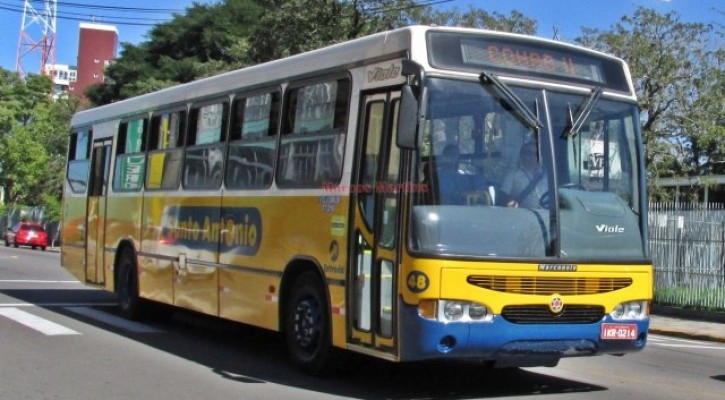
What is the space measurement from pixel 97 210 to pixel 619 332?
9.51 m

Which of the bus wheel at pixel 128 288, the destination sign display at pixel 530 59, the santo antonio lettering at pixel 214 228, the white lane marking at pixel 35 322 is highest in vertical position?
the destination sign display at pixel 530 59

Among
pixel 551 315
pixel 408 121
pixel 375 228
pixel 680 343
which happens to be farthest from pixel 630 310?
pixel 680 343

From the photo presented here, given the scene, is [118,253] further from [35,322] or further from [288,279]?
[288,279]

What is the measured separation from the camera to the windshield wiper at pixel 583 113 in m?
7.74

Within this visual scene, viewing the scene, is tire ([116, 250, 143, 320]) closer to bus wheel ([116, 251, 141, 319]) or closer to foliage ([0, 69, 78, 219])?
bus wheel ([116, 251, 141, 319])

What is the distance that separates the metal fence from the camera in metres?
17.8

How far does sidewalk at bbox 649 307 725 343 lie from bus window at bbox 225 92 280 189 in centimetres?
937

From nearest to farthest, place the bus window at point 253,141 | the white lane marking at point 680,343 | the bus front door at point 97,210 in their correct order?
1. the bus window at point 253,141
2. the white lane marking at point 680,343
3. the bus front door at point 97,210

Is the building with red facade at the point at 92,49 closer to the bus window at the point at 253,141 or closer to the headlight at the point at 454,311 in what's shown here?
the bus window at the point at 253,141

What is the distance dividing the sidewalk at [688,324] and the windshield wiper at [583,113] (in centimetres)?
881

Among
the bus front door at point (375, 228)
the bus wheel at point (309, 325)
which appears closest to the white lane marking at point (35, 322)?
the bus wheel at point (309, 325)

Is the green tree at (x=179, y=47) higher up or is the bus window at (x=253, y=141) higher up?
the green tree at (x=179, y=47)

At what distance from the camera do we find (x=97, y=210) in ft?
47.5

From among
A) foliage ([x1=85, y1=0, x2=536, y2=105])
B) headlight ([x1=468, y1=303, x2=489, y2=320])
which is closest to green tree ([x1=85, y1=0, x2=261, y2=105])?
foliage ([x1=85, y1=0, x2=536, y2=105])
